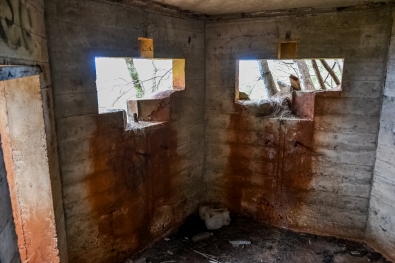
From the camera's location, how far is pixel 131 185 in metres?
3.88

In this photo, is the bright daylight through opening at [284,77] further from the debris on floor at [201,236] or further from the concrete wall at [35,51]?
the concrete wall at [35,51]

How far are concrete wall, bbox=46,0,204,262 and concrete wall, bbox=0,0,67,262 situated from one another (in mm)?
165

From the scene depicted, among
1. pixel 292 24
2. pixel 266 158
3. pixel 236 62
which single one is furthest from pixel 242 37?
pixel 266 158

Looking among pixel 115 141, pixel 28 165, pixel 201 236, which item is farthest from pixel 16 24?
pixel 201 236

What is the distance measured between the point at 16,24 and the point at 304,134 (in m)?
3.77

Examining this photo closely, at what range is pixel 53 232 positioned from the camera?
2.84m

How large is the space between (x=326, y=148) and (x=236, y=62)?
1867mm

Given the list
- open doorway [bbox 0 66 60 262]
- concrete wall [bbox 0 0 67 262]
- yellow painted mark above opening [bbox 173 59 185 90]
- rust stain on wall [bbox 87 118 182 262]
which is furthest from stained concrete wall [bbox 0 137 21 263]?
yellow painted mark above opening [bbox 173 59 185 90]

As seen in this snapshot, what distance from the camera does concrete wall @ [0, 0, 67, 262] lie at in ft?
5.97

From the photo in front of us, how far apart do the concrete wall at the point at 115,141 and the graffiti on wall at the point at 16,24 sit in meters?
0.64

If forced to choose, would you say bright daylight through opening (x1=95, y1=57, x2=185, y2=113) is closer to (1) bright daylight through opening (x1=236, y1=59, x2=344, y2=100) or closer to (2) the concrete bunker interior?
(1) bright daylight through opening (x1=236, y1=59, x2=344, y2=100)

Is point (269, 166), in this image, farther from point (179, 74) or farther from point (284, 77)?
point (284, 77)

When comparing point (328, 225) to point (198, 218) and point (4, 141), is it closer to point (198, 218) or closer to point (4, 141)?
point (198, 218)

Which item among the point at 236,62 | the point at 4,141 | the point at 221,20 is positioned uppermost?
the point at 221,20
